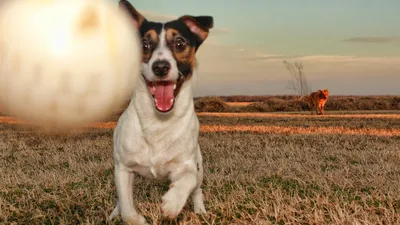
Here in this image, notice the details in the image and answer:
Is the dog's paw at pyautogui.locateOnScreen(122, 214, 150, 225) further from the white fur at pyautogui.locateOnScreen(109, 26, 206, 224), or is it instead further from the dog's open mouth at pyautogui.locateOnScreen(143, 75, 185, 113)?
the dog's open mouth at pyautogui.locateOnScreen(143, 75, 185, 113)

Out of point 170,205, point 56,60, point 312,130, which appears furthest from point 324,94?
point 170,205

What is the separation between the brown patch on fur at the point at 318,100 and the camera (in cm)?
3077

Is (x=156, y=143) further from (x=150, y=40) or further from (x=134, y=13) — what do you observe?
(x=134, y=13)

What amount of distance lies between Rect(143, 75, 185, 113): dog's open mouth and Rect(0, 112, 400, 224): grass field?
3.73 feet

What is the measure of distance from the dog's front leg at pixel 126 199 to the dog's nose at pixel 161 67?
1.10 m

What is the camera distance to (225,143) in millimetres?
12484

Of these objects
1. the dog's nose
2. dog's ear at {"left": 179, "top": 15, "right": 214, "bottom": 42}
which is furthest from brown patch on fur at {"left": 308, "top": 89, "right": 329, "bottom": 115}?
the dog's nose

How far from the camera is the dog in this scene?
15.0ft

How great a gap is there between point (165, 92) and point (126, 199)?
43.1 inches

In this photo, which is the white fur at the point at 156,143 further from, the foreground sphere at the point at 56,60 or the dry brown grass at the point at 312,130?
the dry brown grass at the point at 312,130

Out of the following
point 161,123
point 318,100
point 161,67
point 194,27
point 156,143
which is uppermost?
point 194,27

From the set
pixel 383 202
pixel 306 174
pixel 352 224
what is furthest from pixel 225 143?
pixel 352 224

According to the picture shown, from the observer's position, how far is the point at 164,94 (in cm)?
460

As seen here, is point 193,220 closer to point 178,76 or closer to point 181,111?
point 181,111
